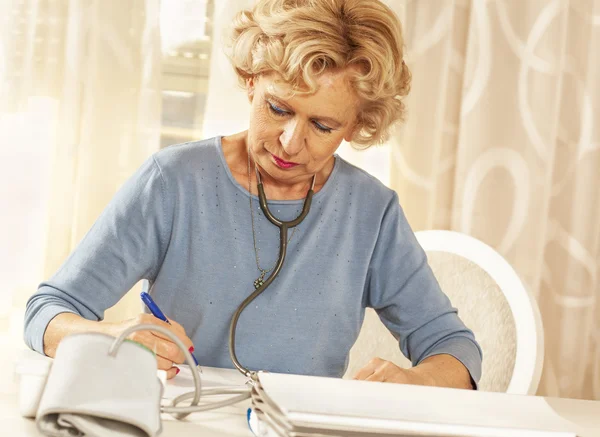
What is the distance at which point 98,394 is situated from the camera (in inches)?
29.3

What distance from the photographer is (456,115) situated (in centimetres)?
254

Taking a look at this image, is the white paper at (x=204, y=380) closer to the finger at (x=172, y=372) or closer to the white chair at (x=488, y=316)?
the finger at (x=172, y=372)

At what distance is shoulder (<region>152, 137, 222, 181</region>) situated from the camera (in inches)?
60.1

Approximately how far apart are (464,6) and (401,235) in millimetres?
1168

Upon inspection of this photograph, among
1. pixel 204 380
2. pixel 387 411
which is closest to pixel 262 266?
pixel 204 380

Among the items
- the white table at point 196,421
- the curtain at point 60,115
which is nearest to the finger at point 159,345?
the white table at point 196,421

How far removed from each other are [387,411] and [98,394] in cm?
29

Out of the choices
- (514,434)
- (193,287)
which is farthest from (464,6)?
(514,434)

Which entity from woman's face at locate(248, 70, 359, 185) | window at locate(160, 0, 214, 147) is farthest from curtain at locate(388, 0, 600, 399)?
woman's face at locate(248, 70, 359, 185)

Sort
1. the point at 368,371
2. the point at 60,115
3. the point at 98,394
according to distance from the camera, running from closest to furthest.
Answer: the point at 98,394
the point at 368,371
the point at 60,115

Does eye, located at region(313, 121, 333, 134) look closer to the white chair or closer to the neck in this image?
the neck

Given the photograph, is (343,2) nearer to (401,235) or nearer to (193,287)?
(401,235)

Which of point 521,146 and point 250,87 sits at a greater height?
point 250,87

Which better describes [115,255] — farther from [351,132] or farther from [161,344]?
[351,132]
